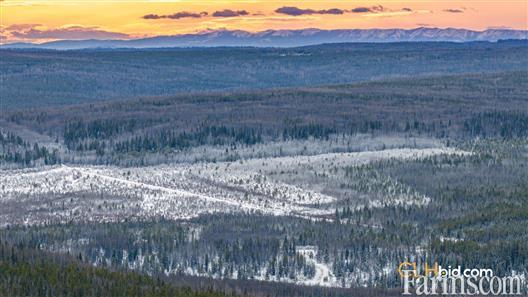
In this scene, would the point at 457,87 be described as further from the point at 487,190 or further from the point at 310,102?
the point at 487,190

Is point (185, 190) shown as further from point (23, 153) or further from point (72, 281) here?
point (72, 281)

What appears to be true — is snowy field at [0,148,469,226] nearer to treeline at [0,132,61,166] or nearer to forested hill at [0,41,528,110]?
treeline at [0,132,61,166]

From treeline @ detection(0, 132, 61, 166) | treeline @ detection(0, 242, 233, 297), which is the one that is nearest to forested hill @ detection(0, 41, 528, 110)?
treeline @ detection(0, 132, 61, 166)

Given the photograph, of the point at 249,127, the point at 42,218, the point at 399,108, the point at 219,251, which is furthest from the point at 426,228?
the point at 399,108

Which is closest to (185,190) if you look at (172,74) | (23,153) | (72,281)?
(23,153)

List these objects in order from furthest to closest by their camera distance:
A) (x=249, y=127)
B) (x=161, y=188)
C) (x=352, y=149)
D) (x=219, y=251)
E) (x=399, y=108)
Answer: (x=399, y=108)
(x=249, y=127)
(x=352, y=149)
(x=161, y=188)
(x=219, y=251)

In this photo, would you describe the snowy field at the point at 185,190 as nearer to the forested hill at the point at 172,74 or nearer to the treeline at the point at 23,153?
the treeline at the point at 23,153

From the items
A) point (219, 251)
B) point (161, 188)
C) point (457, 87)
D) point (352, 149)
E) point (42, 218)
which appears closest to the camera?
point (219, 251)

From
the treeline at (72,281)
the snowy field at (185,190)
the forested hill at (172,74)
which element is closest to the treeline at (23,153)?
the snowy field at (185,190)
